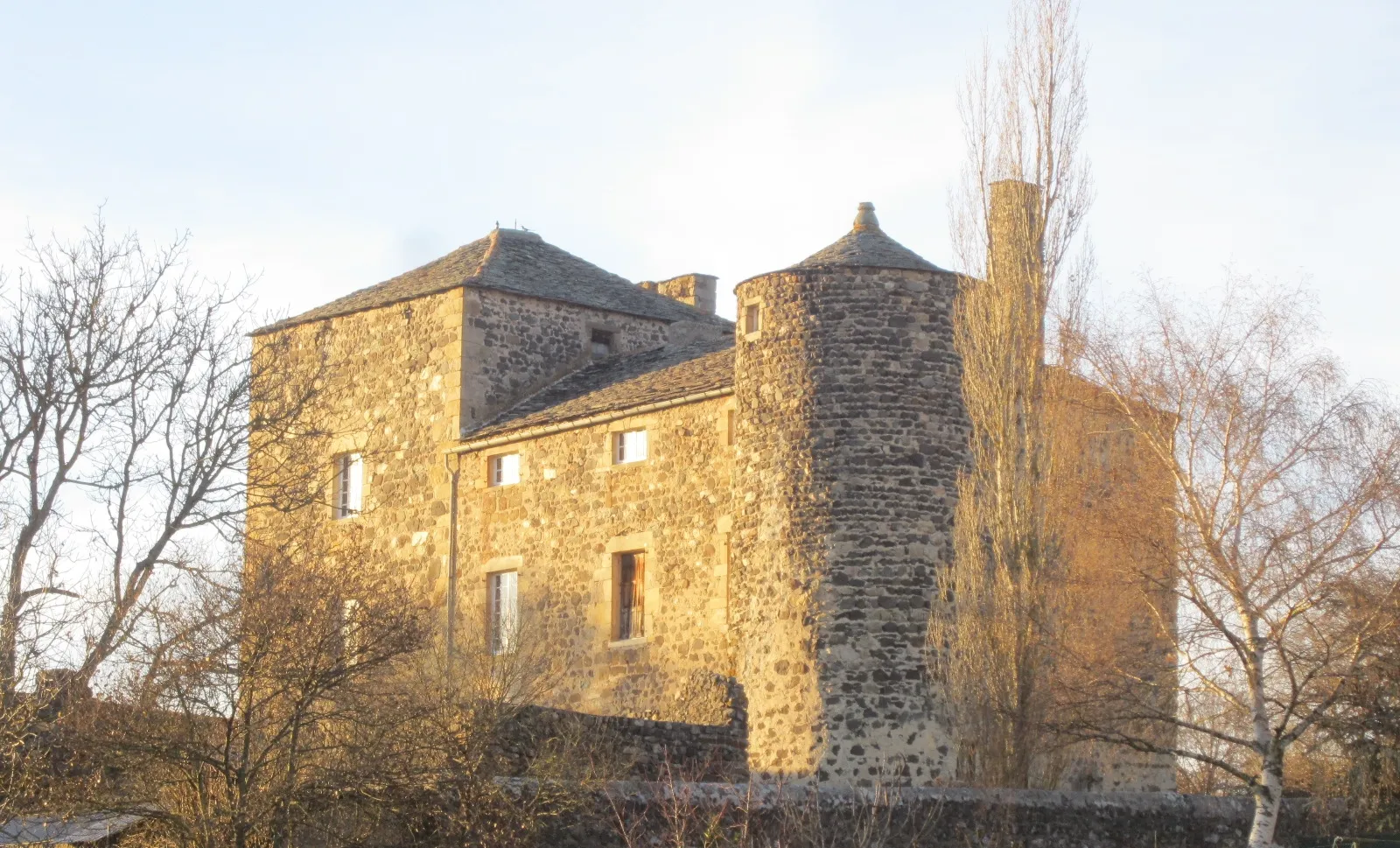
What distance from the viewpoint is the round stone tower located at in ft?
68.3

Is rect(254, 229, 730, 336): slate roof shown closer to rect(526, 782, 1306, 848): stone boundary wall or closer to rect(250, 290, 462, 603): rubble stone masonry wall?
rect(250, 290, 462, 603): rubble stone masonry wall

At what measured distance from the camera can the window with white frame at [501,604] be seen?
84.7ft

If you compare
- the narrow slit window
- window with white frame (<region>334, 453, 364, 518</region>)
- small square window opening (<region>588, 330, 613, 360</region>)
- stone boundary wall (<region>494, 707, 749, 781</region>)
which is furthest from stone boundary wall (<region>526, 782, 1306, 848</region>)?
window with white frame (<region>334, 453, 364, 518</region>)

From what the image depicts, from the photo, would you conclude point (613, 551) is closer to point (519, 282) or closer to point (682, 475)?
point (682, 475)

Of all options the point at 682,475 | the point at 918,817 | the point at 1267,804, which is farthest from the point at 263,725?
the point at 682,475

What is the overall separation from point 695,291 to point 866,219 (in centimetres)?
971

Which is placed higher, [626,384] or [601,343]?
[601,343]

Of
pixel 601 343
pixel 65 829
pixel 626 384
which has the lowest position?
pixel 65 829

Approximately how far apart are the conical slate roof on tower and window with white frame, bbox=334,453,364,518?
393 inches

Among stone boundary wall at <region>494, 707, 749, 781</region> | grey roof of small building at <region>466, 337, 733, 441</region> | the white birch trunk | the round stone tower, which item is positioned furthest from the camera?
grey roof of small building at <region>466, 337, 733, 441</region>

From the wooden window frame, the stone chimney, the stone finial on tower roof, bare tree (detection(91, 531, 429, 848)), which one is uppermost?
the stone chimney

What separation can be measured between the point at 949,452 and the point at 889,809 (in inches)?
268

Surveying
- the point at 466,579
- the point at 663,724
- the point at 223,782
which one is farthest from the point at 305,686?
the point at 466,579

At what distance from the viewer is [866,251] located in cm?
2205
